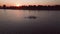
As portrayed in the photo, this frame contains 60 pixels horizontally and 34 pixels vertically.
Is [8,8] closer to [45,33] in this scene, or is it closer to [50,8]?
[50,8]

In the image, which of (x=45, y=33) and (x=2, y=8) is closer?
(x=45, y=33)

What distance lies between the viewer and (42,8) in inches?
1185

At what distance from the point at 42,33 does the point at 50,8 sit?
67.8ft

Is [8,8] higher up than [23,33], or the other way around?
[23,33]

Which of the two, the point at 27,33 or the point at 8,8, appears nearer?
the point at 27,33

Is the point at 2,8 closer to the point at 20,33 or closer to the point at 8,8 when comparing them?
the point at 8,8

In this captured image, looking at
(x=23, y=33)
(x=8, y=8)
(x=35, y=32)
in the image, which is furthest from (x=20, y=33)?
(x=8, y=8)

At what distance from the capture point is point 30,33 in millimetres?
8773

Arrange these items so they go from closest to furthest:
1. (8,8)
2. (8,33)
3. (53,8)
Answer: (8,33)
(53,8)
(8,8)

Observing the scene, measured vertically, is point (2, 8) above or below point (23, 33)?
below

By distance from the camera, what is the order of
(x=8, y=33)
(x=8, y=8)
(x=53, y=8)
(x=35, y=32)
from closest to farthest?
(x=8, y=33) → (x=35, y=32) → (x=53, y=8) → (x=8, y=8)

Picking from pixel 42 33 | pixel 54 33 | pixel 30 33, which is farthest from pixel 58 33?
pixel 30 33

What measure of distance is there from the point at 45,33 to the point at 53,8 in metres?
20.2

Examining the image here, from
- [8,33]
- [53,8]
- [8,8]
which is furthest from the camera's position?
[8,8]
